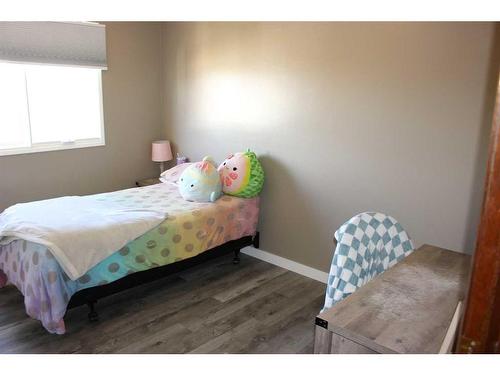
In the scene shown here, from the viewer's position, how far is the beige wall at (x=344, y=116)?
2.41 m

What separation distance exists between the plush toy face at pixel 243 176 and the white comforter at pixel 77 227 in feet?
2.20

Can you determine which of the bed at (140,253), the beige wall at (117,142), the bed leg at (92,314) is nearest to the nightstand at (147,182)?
the beige wall at (117,142)

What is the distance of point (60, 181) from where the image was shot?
3686 millimetres

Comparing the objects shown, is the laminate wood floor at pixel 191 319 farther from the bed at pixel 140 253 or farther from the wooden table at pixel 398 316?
the wooden table at pixel 398 316

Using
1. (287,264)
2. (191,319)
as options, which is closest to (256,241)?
(287,264)

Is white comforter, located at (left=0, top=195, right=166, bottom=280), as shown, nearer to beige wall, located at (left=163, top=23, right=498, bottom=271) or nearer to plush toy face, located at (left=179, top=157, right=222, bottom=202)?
plush toy face, located at (left=179, top=157, right=222, bottom=202)

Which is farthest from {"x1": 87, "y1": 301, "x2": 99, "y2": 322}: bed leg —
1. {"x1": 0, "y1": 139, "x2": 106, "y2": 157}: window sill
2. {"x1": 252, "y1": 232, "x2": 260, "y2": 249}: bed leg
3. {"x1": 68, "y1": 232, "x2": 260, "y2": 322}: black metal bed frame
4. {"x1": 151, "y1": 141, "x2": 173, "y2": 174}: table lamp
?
{"x1": 151, "y1": 141, "x2": 173, "y2": 174}: table lamp

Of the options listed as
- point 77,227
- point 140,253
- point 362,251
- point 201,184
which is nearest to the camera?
point 362,251

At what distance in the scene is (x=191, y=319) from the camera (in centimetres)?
262

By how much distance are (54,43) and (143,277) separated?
217cm

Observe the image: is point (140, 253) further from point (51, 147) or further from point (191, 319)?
point (51, 147)

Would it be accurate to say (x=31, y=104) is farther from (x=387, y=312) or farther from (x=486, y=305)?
(x=486, y=305)

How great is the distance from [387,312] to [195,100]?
3.03m
